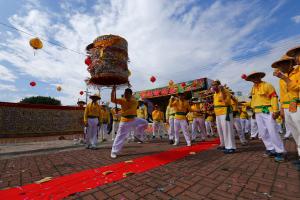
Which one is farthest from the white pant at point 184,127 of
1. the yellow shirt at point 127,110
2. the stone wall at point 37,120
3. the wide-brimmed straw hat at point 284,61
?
the stone wall at point 37,120

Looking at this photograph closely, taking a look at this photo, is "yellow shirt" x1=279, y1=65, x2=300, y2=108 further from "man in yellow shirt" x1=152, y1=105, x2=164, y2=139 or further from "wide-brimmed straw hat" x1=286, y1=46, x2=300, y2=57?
"man in yellow shirt" x1=152, y1=105, x2=164, y2=139

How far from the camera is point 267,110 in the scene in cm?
465

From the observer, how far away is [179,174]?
11.2 ft

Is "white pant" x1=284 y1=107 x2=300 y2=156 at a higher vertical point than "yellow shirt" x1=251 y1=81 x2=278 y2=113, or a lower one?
lower

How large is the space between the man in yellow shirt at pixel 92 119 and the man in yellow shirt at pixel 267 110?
545cm

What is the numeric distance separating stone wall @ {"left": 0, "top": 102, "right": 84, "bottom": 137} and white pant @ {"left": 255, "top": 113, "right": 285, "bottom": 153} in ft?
34.0

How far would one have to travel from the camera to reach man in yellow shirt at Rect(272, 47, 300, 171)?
132 inches

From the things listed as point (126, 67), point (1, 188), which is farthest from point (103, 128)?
point (1, 188)

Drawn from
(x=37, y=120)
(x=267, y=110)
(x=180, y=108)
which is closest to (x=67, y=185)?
(x=267, y=110)

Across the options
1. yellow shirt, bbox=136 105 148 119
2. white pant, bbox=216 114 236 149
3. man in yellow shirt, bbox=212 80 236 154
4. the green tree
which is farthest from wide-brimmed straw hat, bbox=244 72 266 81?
the green tree

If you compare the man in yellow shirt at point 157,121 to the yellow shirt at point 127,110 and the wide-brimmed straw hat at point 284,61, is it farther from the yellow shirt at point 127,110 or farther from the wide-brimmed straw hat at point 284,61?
the wide-brimmed straw hat at point 284,61

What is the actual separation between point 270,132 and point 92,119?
19.4 feet

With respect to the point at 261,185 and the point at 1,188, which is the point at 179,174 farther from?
the point at 1,188

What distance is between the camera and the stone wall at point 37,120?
36.0 ft
